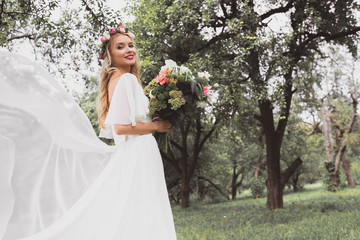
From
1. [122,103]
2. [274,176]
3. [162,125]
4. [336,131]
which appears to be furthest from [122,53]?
[336,131]

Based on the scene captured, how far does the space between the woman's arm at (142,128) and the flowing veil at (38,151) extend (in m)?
0.34

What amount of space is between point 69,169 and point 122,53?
4.08ft

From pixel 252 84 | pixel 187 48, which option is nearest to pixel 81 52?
pixel 187 48

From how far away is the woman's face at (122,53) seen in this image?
345cm

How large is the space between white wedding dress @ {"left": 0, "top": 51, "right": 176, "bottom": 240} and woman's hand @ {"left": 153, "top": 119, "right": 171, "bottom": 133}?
0.37ft

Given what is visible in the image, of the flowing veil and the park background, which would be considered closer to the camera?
the flowing veil

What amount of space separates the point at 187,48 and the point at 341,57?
Result: 1468 centimetres

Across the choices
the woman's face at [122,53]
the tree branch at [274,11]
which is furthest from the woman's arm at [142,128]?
the tree branch at [274,11]

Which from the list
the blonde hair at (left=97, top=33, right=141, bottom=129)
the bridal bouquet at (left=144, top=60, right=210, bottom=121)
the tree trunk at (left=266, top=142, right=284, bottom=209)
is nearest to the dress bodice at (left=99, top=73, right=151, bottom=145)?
the bridal bouquet at (left=144, top=60, right=210, bottom=121)

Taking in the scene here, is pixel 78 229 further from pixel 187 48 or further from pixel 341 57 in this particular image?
pixel 341 57

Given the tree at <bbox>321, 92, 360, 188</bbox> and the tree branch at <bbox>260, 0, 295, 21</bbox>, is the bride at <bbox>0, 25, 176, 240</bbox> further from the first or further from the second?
the tree at <bbox>321, 92, 360, 188</bbox>

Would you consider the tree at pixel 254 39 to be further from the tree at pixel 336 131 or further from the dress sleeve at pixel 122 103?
the tree at pixel 336 131

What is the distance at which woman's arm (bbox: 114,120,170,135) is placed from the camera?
300cm

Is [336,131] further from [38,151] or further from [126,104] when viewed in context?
[38,151]
